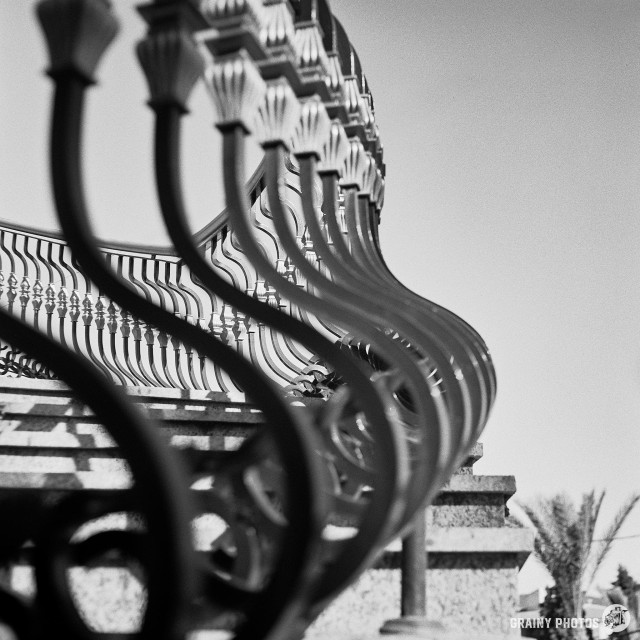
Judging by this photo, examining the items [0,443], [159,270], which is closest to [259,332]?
[159,270]

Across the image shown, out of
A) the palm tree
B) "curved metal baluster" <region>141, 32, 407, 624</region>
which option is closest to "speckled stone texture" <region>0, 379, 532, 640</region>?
"curved metal baluster" <region>141, 32, 407, 624</region>

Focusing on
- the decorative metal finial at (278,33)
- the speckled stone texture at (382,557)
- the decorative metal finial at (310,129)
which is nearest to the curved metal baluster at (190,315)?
the speckled stone texture at (382,557)

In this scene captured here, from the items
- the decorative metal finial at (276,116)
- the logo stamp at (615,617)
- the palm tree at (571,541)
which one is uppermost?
the decorative metal finial at (276,116)

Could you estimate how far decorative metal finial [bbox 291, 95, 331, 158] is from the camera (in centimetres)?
137

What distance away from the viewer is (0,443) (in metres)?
2.12

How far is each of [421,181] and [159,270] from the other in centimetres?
598

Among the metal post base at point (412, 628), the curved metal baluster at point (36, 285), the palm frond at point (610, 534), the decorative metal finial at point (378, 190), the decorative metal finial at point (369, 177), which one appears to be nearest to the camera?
the metal post base at point (412, 628)

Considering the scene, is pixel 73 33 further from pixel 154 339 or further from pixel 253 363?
pixel 154 339

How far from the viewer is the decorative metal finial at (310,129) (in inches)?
53.7

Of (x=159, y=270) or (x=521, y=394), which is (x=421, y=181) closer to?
(x=159, y=270)

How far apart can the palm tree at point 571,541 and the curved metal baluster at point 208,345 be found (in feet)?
52.9

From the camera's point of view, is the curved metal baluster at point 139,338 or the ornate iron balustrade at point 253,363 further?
the curved metal baluster at point 139,338

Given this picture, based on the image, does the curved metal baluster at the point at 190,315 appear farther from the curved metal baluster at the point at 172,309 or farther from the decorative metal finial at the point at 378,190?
the decorative metal finial at the point at 378,190

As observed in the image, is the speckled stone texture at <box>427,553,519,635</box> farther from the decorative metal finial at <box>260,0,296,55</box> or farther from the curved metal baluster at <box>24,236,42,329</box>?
the curved metal baluster at <box>24,236,42,329</box>
